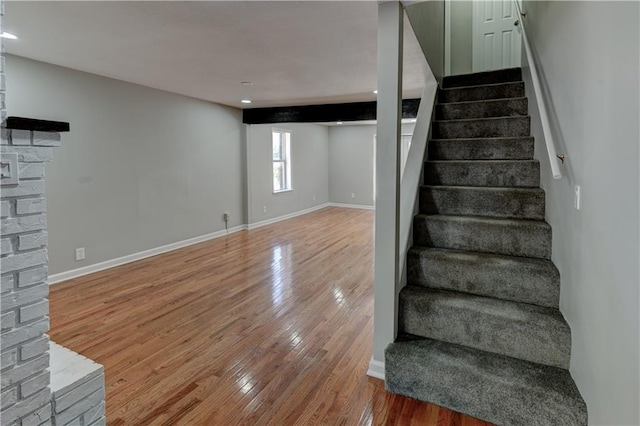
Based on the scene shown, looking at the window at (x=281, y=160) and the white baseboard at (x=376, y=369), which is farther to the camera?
the window at (x=281, y=160)

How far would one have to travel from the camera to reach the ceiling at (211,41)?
234 centimetres

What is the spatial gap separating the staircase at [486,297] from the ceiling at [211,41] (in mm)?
1170

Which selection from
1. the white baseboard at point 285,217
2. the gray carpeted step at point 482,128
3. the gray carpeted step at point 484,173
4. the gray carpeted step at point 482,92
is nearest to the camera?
the gray carpeted step at point 484,173

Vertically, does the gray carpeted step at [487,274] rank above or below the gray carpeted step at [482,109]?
below

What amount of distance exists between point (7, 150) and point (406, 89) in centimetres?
456

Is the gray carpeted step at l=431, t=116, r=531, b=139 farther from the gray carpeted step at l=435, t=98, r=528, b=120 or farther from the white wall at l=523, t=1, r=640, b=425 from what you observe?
the white wall at l=523, t=1, r=640, b=425

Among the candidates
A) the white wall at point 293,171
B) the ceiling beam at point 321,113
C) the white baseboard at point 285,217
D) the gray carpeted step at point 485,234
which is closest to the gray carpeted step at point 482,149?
the gray carpeted step at point 485,234

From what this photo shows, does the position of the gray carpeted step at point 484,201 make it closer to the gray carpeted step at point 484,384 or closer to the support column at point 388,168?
the support column at point 388,168

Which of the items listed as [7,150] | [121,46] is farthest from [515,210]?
[121,46]

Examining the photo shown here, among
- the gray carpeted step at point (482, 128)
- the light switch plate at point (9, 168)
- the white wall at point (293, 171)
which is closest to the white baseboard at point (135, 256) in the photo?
the white wall at point (293, 171)

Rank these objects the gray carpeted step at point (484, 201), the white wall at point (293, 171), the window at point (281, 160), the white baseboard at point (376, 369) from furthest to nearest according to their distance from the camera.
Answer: the window at point (281, 160), the white wall at point (293, 171), the gray carpeted step at point (484, 201), the white baseboard at point (376, 369)

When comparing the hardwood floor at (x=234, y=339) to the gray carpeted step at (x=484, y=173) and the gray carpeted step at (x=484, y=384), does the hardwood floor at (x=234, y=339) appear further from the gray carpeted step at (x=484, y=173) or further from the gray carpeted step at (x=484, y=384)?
the gray carpeted step at (x=484, y=173)

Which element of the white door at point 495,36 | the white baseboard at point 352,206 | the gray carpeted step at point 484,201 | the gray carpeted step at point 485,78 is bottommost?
the white baseboard at point 352,206

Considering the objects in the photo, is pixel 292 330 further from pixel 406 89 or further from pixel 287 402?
pixel 406 89
